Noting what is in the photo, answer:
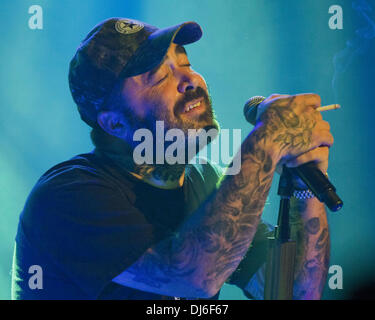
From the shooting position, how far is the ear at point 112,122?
4.77 feet

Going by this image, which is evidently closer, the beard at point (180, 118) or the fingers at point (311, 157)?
the fingers at point (311, 157)

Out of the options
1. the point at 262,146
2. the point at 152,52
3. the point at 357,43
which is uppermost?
the point at 357,43

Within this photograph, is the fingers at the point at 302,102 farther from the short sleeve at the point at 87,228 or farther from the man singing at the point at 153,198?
the short sleeve at the point at 87,228

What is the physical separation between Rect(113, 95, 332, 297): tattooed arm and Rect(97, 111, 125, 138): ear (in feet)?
1.67

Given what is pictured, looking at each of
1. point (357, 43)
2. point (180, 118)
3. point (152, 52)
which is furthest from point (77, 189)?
point (357, 43)

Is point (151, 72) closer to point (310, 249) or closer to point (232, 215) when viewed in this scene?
point (232, 215)

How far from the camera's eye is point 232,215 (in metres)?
1.08

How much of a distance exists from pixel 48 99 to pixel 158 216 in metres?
2.03

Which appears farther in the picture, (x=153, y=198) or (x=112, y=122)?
(x=112, y=122)

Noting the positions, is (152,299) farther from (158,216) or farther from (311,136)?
(311,136)

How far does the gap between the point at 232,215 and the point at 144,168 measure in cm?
44

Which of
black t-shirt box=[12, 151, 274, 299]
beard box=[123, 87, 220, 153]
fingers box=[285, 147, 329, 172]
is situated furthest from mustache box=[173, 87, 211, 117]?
fingers box=[285, 147, 329, 172]

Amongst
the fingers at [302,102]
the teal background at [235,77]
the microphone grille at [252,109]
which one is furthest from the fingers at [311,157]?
the teal background at [235,77]

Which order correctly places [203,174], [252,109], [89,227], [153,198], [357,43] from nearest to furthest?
[89,227] < [252,109] < [153,198] < [203,174] < [357,43]
